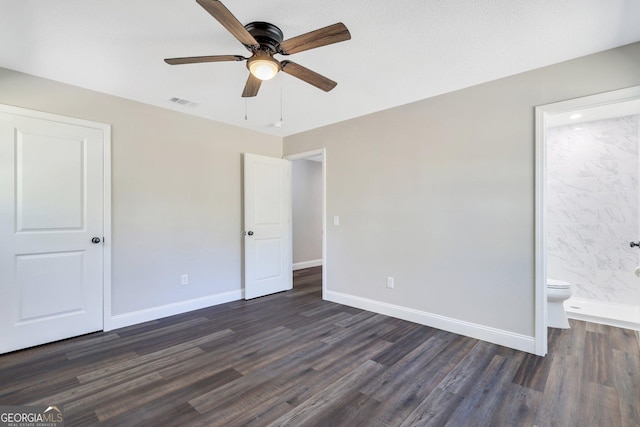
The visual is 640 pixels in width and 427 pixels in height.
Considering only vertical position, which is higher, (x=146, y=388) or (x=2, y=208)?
(x=2, y=208)

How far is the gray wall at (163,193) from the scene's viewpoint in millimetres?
2971

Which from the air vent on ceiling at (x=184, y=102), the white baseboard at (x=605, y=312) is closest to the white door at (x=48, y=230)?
the air vent on ceiling at (x=184, y=102)

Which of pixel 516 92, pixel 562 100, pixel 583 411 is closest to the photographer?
pixel 583 411

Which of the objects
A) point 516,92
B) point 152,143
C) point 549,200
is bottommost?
point 549,200

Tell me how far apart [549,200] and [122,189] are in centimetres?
533

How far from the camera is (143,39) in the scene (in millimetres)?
2096

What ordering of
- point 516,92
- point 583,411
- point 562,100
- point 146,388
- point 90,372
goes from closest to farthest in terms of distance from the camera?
1. point 583,411
2. point 146,388
3. point 90,372
4. point 562,100
5. point 516,92

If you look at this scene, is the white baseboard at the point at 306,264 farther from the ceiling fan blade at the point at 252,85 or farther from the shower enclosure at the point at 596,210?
the ceiling fan blade at the point at 252,85

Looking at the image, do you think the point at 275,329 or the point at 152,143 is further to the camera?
the point at 152,143

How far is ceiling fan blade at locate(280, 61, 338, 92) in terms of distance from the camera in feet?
6.51

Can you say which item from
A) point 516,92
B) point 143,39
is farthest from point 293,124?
point 516,92

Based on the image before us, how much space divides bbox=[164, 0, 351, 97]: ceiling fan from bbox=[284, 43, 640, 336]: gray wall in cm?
155

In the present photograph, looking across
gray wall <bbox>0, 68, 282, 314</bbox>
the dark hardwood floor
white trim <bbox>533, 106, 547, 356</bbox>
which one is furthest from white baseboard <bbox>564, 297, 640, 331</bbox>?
gray wall <bbox>0, 68, 282, 314</bbox>

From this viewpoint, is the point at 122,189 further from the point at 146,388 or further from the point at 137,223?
the point at 146,388
